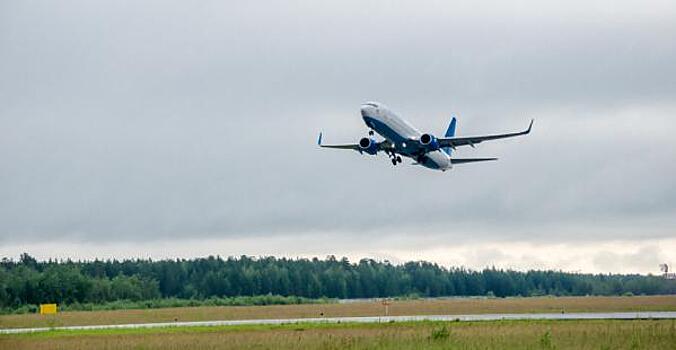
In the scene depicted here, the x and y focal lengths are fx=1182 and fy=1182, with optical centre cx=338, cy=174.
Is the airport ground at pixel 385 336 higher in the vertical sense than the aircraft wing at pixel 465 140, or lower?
lower

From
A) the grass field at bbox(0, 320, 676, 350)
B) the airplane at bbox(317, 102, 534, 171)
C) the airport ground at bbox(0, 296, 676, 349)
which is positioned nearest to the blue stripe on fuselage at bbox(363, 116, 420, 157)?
the airplane at bbox(317, 102, 534, 171)

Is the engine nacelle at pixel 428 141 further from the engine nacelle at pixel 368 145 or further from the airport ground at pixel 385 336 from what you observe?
the airport ground at pixel 385 336

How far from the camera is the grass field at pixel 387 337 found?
169 feet

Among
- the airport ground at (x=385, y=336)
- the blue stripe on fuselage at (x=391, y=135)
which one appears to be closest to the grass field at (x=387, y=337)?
the airport ground at (x=385, y=336)

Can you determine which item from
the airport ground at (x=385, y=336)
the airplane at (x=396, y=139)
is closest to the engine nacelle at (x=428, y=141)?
the airplane at (x=396, y=139)

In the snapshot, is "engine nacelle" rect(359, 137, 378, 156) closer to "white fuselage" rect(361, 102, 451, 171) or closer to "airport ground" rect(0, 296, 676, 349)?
"white fuselage" rect(361, 102, 451, 171)

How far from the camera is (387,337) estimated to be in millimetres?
56562

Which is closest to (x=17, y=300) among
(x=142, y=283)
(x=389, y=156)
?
(x=142, y=283)

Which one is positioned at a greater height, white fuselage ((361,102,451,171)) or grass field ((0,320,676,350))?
white fuselage ((361,102,451,171))

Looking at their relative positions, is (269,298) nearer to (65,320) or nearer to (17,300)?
(17,300)

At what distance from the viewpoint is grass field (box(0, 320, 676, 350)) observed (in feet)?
169

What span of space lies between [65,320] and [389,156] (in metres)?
29.5

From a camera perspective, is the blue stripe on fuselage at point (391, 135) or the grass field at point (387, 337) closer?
the grass field at point (387, 337)

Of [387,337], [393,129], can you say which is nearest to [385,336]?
[387,337]
